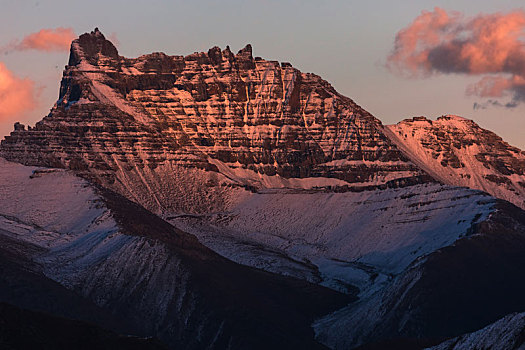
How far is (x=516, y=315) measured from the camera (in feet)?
545

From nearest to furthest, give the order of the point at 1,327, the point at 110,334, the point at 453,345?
the point at 1,327 < the point at 110,334 < the point at 453,345

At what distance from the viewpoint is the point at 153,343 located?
533 ft

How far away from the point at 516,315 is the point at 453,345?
10226mm

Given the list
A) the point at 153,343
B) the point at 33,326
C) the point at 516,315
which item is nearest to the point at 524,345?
the point at 516,315

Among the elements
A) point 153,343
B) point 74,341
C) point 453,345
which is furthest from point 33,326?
point 453,345

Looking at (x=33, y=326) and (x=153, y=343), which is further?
(x=153, y=343)

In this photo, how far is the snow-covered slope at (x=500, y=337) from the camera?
15850 cm

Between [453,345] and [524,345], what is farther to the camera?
[453,345]

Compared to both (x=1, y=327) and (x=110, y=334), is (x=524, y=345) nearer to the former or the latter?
(x=110, y=334)

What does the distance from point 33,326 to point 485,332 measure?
49.8 metres

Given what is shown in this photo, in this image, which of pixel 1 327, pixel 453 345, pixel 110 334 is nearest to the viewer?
pixel 1 327

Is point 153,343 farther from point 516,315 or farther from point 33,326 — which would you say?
point 516,315

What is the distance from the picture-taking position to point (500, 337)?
162 m

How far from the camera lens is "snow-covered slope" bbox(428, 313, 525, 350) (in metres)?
158
